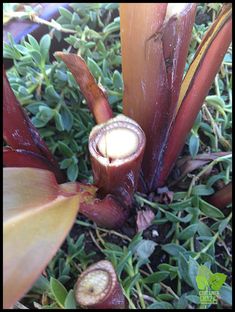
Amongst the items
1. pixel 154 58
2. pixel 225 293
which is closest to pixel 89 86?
pixel 154 58

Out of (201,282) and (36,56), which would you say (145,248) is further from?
(36,56)

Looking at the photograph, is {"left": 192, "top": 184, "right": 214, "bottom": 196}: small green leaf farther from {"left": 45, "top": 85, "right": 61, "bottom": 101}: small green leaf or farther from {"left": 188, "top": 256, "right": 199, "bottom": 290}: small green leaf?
{"left": 45, "top": 85, "right": 61, "bottom": 101}: small green leaf

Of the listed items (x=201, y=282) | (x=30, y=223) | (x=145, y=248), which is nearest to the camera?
(x=30, y=223)

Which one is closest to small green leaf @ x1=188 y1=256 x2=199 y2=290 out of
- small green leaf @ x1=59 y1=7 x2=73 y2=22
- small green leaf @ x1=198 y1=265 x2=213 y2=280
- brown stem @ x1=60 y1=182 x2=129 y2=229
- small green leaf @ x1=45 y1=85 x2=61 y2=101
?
small green leaf @ x1=198 y1=265 x2=213 y2=280

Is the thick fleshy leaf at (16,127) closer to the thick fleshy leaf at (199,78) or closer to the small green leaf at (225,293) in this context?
the thick fleshy leaf at (199,78)

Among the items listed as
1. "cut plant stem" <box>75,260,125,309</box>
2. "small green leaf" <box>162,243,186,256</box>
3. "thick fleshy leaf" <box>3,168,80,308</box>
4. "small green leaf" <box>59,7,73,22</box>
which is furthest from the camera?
"small green leaf" <box>59,7,73,22</box>

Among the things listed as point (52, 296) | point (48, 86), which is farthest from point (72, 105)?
point (52, 296)
